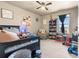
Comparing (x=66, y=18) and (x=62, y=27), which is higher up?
(x=66, y=18)

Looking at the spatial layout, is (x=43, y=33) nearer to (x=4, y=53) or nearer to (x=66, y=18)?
(x=66, y=18)

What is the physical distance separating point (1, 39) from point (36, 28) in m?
6.25

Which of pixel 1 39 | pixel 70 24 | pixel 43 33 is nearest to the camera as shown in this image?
pixel 1 39

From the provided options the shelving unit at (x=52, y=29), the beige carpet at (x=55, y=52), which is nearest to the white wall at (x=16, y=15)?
the shelving unit at (x=52, y=29)

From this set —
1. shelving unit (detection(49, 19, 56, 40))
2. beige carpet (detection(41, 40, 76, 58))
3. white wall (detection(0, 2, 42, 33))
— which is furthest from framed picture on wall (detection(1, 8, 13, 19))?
shelving unit (detection(49, 19, 56, 40))

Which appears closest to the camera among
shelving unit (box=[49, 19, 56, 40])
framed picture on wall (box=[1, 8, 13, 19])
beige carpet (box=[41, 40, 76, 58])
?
beige carpet (box=[41, 40, 76, 58])

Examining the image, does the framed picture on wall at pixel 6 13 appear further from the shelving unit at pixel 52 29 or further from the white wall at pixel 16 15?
the shelving unit at pixel 52 29

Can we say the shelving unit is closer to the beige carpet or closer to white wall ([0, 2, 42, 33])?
white wall ([0, 2, 42, 33])

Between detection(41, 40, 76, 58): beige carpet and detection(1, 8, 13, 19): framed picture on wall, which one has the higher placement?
detection(1, 8, 13, 19): framed picture on wall

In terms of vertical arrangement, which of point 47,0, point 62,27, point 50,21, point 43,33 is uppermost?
point 47,0

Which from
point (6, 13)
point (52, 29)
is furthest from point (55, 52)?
point (52, 29)

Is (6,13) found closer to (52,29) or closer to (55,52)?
(55,52)

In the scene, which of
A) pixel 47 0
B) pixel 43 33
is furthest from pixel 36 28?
pixel 47 0

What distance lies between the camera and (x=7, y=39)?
60.2 inches
